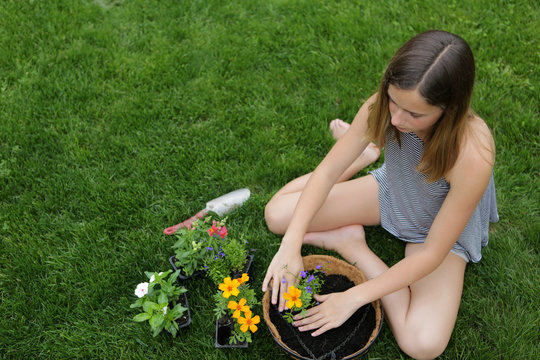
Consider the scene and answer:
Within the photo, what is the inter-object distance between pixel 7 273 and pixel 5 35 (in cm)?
200

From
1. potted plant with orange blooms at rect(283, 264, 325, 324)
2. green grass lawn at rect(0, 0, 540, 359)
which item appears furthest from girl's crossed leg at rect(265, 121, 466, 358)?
potted plant with orange blooms at rect(283, 264, 325, 324)

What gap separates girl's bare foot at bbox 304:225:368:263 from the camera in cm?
242

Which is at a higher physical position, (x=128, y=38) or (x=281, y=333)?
(x=128, y=38)

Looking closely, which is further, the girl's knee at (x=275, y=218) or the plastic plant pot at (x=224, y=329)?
the girl's knee at (x=275, y=218)

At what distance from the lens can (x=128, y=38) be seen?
139 inches

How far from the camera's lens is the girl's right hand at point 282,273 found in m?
1.98

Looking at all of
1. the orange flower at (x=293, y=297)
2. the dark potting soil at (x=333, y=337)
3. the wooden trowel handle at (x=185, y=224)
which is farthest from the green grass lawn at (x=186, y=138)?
the orange flower at (x=293, y=297)

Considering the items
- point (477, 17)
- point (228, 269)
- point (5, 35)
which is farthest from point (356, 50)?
point (5, 35)

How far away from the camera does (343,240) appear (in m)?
2.46

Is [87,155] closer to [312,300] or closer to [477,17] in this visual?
[312,300]

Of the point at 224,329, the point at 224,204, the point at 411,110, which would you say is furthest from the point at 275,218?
the point at 411,110

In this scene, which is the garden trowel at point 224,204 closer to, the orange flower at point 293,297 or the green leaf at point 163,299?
the green leaf at point 163,299

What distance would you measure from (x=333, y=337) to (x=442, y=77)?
1168mm

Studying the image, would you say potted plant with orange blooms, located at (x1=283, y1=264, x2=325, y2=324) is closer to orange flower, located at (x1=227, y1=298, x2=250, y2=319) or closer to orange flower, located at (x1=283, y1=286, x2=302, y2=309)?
orange flower, located at (x1=283, y1=286, x2=302, y2=309)
